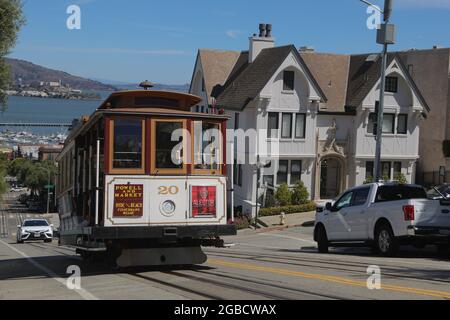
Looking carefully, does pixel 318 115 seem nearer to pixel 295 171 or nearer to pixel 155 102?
pixel 295 171

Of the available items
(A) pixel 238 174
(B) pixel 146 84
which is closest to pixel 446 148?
(A) pixel 238 174

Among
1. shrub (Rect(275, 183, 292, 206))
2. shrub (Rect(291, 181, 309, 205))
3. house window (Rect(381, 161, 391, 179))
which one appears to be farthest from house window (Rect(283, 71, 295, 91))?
house window (Rect(381, 161, 391, 179))

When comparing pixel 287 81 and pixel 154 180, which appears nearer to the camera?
pixel 154 180

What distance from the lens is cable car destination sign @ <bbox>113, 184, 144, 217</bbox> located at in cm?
1218

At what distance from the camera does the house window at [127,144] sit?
12.3 metres

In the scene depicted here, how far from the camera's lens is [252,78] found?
44.2m

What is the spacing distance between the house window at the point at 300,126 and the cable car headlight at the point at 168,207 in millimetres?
31495

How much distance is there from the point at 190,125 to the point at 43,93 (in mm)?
73598

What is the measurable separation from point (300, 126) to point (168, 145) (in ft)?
104

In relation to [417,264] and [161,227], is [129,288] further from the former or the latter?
[417,264]

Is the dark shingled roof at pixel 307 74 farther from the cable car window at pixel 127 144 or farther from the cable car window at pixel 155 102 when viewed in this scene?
the cable car window at pixel 127 144

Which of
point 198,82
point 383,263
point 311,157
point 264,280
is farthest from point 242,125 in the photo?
point 264,280

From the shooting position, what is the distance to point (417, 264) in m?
14.2

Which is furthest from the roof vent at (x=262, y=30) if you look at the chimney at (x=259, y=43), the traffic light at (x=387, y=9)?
the traffic light at (x=387, y=9)
